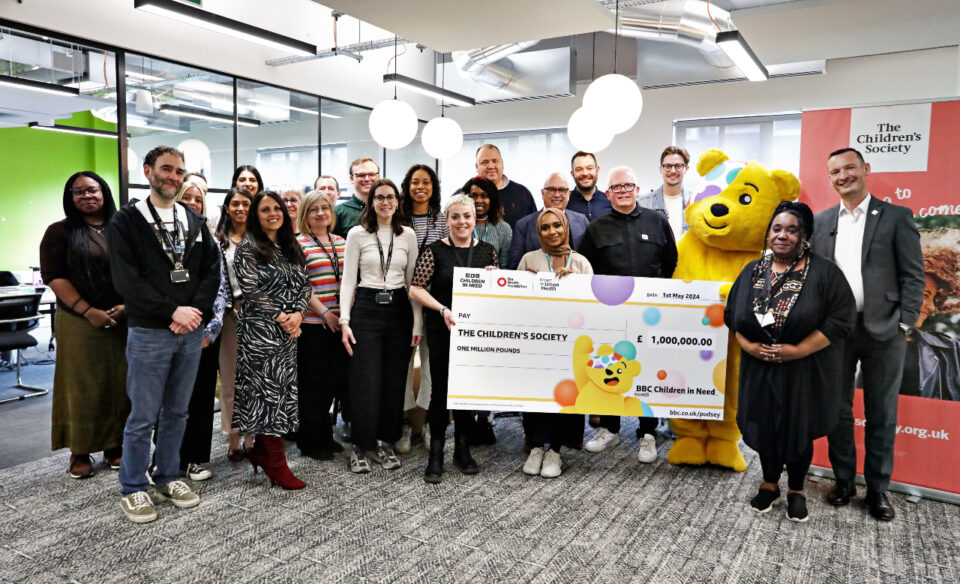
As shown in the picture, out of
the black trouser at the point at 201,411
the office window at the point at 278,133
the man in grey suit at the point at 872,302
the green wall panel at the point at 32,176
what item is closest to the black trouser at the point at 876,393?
the man in grey suit at the point at 872,302

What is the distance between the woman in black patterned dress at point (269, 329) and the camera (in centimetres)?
310

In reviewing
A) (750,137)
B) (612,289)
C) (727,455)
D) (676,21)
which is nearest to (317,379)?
(612,289)

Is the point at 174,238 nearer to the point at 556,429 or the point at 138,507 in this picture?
the point at 138,507

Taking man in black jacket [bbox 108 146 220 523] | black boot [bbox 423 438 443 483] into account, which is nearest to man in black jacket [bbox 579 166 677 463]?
black boot [bbox 423 438 443 483]

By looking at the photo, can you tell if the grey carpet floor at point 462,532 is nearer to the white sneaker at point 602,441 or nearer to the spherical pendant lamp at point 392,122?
the white sneaker at point 602,441

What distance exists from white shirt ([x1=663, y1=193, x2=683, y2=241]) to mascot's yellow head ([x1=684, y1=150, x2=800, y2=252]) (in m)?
1.02

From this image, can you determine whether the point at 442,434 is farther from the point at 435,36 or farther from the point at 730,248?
the point at 435,36

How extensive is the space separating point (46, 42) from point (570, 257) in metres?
5.51

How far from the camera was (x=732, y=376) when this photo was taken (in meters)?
3.52

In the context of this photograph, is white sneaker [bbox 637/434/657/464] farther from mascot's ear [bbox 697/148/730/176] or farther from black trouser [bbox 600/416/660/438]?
mascot's ear [bbox 697/148/730/176]

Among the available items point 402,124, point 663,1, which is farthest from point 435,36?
point 663,1

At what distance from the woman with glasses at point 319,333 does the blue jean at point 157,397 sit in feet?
2.40

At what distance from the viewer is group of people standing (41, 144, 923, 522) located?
9.30ft

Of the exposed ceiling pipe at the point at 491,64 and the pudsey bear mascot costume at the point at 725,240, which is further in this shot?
the exposed ceiling pipe at the point at 491,64
